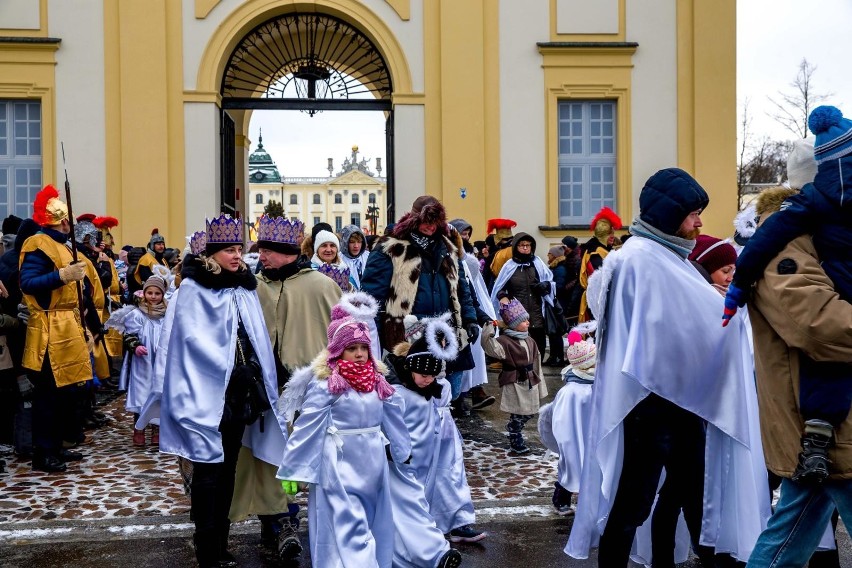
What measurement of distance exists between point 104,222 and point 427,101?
5.78m

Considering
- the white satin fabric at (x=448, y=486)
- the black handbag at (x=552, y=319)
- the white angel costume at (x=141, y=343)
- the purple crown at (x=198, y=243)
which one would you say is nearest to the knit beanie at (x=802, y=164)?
the white satin fabric at (x=448, y=486)

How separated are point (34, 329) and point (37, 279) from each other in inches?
18.3

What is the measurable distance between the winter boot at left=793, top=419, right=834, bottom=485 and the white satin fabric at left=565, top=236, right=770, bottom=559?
29.6 inches

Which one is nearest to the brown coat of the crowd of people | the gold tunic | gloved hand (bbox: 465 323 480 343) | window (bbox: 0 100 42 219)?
the crowd of people

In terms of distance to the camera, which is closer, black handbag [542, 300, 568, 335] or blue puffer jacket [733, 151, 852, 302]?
blue puffer jacket [733, 151, 852, 302]

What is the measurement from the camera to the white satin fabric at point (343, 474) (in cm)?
443

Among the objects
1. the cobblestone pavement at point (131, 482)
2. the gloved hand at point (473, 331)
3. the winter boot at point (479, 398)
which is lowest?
the cobblestone pavement at point (131, 482)

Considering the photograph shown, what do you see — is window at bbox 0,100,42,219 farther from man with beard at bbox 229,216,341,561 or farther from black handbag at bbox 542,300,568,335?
man with beard at bbox 229,216,341,561

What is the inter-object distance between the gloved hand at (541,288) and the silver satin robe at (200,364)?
6292 millimetres

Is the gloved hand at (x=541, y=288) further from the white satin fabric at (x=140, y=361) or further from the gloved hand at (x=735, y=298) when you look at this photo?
the gloved hand at (x=735, y=298)

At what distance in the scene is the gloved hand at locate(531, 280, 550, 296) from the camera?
11.0m

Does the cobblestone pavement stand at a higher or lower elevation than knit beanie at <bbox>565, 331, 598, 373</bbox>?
lower

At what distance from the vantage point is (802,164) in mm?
3717

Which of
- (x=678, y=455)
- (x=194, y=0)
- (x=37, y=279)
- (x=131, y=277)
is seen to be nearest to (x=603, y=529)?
(x=678, y=455)
